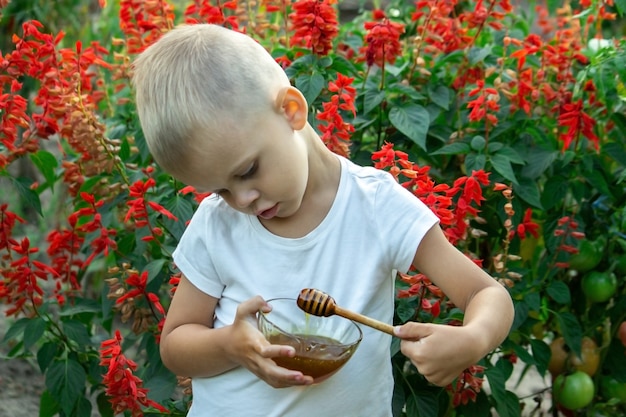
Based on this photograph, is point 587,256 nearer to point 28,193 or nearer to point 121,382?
point 121,382

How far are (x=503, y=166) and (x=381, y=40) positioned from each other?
0.43 m

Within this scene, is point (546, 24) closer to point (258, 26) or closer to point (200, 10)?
point (258, 26)

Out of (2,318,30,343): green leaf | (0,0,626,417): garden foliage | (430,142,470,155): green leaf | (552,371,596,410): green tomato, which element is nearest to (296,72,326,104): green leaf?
(0,0,626,417): garden foliage

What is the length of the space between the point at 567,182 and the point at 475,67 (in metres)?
0.43

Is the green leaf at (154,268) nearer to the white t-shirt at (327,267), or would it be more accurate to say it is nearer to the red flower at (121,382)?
the red flower at (121,382)

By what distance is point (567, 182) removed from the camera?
2578 millimetres

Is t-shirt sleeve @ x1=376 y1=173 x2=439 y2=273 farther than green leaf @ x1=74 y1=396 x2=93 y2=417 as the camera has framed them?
No

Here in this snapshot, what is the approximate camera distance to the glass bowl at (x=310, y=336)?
64.0 inches

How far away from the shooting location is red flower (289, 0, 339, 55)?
7.80 feet

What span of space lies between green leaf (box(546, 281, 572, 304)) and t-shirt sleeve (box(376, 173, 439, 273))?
799mm

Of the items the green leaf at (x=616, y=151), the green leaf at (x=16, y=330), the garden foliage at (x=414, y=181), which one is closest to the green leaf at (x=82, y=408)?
the garden foliage at (x=414, y=181)

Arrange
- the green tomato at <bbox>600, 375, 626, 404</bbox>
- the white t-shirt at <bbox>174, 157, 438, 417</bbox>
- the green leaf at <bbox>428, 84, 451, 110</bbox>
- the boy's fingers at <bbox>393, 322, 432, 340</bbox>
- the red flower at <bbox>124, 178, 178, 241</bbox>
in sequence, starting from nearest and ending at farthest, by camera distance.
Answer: the boy's fingers at <bbox>393, 322, 432, 340</bbox>, the white t-shirt at <bbox>174, 157, 438, 417</bbox>, the red flower at <bbox>124, 178, 178, 241</bbox>, the green leaf at <bbox>428, 84, 451, 110</bbox>, the green tomato at <bbox>600, 375, 626, 404</bbox>

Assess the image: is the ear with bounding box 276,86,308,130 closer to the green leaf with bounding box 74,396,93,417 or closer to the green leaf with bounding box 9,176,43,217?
the green leaf with bounding box 9,176,43,217

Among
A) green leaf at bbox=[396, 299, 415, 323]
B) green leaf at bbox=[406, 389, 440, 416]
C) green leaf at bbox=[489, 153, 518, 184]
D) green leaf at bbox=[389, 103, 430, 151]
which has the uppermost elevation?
green leaf at bbox=[389, 103, 430, 151]
